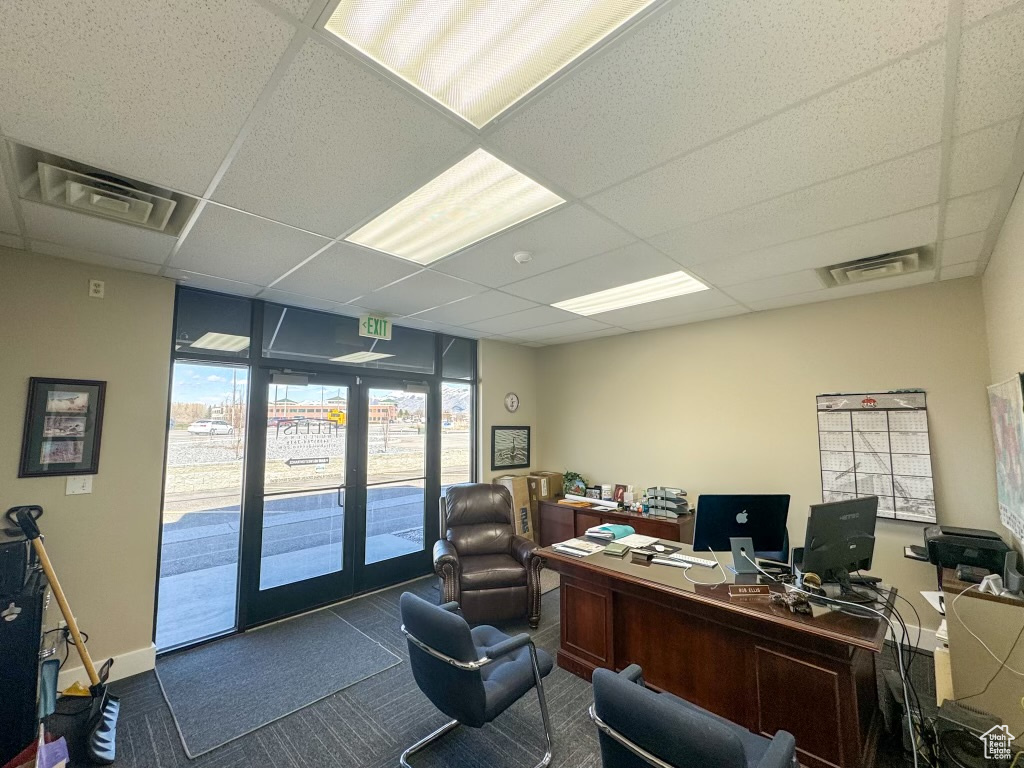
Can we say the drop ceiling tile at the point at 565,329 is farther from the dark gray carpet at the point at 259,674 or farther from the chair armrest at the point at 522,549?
the dark gray carpet at the point at 259,674

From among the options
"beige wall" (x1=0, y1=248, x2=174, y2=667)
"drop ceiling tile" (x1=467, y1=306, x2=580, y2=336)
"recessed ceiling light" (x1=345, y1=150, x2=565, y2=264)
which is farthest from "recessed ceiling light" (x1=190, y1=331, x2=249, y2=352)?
"drop ceiling tile" (x1=467, y1=306, x2=580, y2=336)

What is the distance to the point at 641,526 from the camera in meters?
4.30

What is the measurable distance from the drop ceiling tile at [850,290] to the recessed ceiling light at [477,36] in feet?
10.2

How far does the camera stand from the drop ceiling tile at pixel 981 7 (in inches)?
41.4

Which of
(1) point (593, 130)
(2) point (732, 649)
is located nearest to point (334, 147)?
(1) point (593, 130)

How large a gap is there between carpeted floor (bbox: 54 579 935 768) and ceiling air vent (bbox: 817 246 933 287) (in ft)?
8.78

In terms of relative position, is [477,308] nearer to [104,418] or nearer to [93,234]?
[93,234]

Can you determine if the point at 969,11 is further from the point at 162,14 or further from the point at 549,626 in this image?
the point at 549,626

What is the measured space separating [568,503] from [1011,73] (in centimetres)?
446

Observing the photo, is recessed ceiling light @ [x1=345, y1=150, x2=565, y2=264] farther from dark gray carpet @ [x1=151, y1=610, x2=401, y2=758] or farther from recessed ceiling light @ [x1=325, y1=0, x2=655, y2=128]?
dark gray carpet @ [x1=151, y1=610, x2=401, y2=758]

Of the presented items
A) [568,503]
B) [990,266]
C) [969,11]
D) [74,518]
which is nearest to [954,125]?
[969,11]

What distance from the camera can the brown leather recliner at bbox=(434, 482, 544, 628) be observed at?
339 centimetres

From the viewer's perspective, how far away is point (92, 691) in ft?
7.67

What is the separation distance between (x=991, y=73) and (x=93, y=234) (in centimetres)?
394
